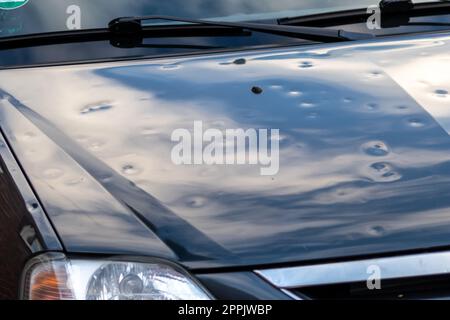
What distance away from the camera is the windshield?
3.02m

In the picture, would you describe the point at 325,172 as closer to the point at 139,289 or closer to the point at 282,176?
the point at 282,176

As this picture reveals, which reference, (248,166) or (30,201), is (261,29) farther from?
(30,201)

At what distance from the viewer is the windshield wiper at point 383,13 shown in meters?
3.11

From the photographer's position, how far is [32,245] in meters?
1.96

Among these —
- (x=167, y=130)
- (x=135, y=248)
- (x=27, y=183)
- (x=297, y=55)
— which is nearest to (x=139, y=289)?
(x=135, y=248)

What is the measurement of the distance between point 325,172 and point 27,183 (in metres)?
0.71

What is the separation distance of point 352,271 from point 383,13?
151 cm

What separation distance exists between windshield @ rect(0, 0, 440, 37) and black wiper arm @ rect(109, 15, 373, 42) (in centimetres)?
5
